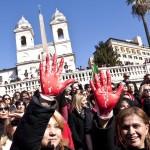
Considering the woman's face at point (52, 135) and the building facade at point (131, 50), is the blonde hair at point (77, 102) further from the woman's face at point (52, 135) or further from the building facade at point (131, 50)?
the building facade at point (131, 50)

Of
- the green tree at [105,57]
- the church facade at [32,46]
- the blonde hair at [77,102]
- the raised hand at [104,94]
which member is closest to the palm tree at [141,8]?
the green tree at [105,57]

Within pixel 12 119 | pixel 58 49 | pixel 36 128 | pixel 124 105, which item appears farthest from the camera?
pixel 58 49

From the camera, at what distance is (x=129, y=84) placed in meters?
10.4

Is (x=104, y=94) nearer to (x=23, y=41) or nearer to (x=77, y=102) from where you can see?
(x=77, y=102)

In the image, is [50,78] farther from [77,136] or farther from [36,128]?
[77,136]

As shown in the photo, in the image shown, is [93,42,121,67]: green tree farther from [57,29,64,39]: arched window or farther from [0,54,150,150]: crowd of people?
A: [0,54,150,150]: crowd of people

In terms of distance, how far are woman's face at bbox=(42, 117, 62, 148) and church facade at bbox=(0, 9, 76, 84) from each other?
7343 centimetres

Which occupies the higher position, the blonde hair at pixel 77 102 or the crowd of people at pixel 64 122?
the blonde hair at pixel 77 102

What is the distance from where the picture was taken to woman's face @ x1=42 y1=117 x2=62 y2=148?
11.2 ft

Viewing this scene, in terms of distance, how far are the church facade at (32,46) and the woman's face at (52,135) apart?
2891 inches

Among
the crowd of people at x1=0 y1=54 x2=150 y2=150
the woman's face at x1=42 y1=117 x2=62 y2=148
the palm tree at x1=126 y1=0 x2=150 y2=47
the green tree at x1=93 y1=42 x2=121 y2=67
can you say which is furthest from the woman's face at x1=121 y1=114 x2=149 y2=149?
the green tree at x1=93 y1=42 x2=121 y2=67

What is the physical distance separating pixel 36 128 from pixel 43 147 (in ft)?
2.39

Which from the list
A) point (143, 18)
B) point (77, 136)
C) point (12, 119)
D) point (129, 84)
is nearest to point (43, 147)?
point (12, 119)

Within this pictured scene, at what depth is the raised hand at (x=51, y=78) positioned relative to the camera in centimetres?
274
